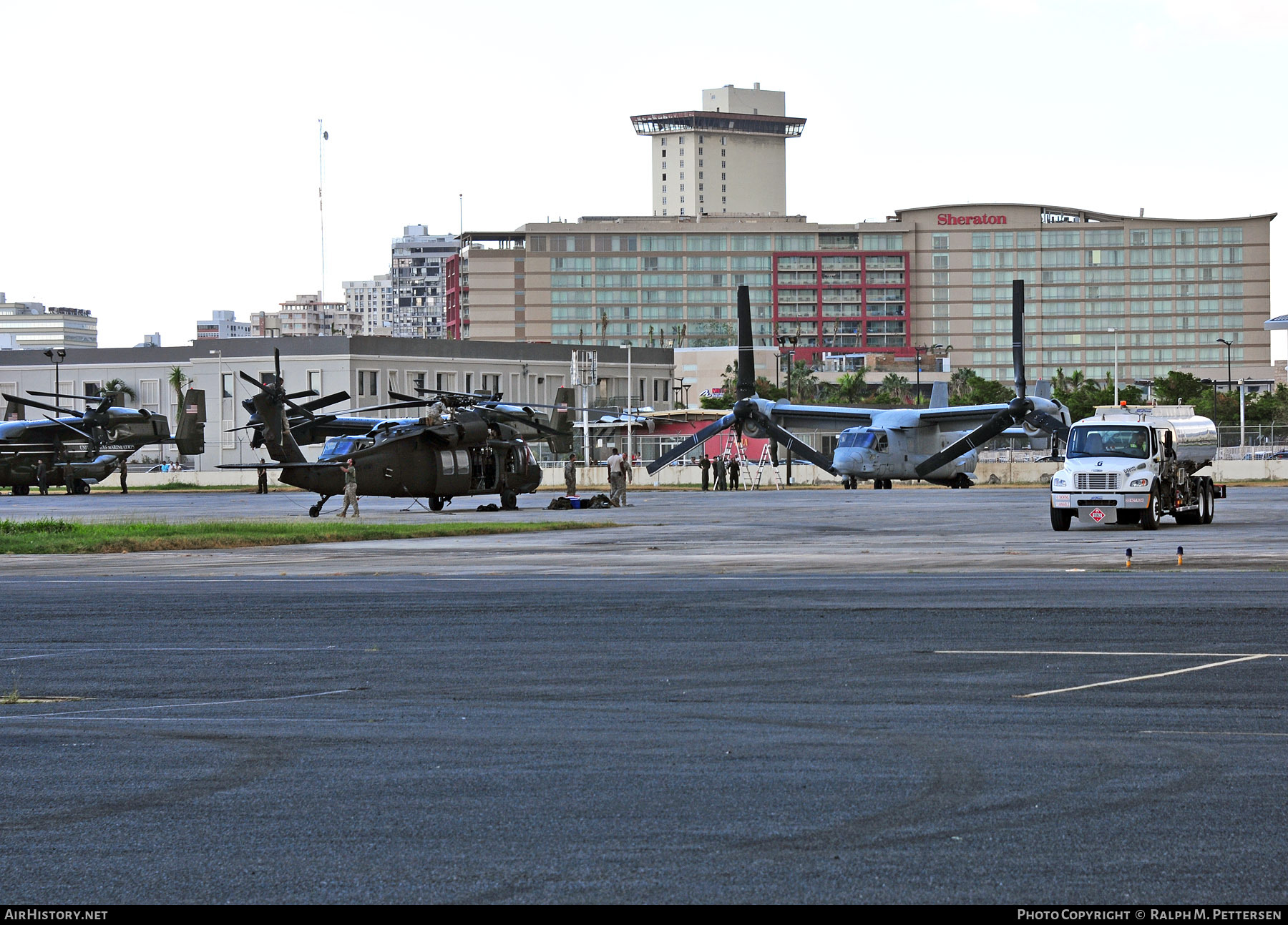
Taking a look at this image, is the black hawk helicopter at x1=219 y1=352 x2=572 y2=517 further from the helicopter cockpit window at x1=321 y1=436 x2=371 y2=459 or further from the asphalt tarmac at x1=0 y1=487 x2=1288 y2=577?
the asphalt tarmac at x1=0 y1=487 x2=1288 y2=577

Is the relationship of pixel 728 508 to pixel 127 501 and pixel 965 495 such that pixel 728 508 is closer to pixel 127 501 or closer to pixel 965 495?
pixel 965 495

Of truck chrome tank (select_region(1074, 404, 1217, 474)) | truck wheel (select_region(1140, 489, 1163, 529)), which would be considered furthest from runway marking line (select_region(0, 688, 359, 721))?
truck chrome tank (select_region(1074, 404, 1217, 474))

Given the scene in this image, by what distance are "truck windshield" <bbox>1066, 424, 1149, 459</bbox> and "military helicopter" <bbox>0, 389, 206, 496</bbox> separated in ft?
166

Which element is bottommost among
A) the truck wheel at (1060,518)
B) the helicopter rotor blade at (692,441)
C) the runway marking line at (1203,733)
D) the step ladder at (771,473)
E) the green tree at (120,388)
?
the step ladder at (771,473)

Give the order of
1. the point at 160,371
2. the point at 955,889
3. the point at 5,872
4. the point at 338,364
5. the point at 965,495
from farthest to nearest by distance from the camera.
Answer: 1. the point at 160,371
2. the point at 338,364
3. the point at 965,495
4. the point at 5,872
5. the point at 955,889

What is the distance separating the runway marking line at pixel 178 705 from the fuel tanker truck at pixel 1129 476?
2350 cm

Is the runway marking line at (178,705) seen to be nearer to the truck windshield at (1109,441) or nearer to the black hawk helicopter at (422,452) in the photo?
the truck windshield at (1109,441)

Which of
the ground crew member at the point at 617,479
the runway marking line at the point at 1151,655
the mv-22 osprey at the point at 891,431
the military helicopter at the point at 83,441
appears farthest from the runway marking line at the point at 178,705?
the military helicopter at the point at 83,441

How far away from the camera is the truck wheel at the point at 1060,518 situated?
104ft

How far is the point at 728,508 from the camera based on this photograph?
1777 inches

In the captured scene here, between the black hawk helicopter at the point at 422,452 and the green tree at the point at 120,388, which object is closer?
the black hawk helicopter at the point at 422,452

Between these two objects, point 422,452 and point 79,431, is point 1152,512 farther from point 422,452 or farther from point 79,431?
point 79,431

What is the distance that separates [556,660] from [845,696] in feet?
9.83
